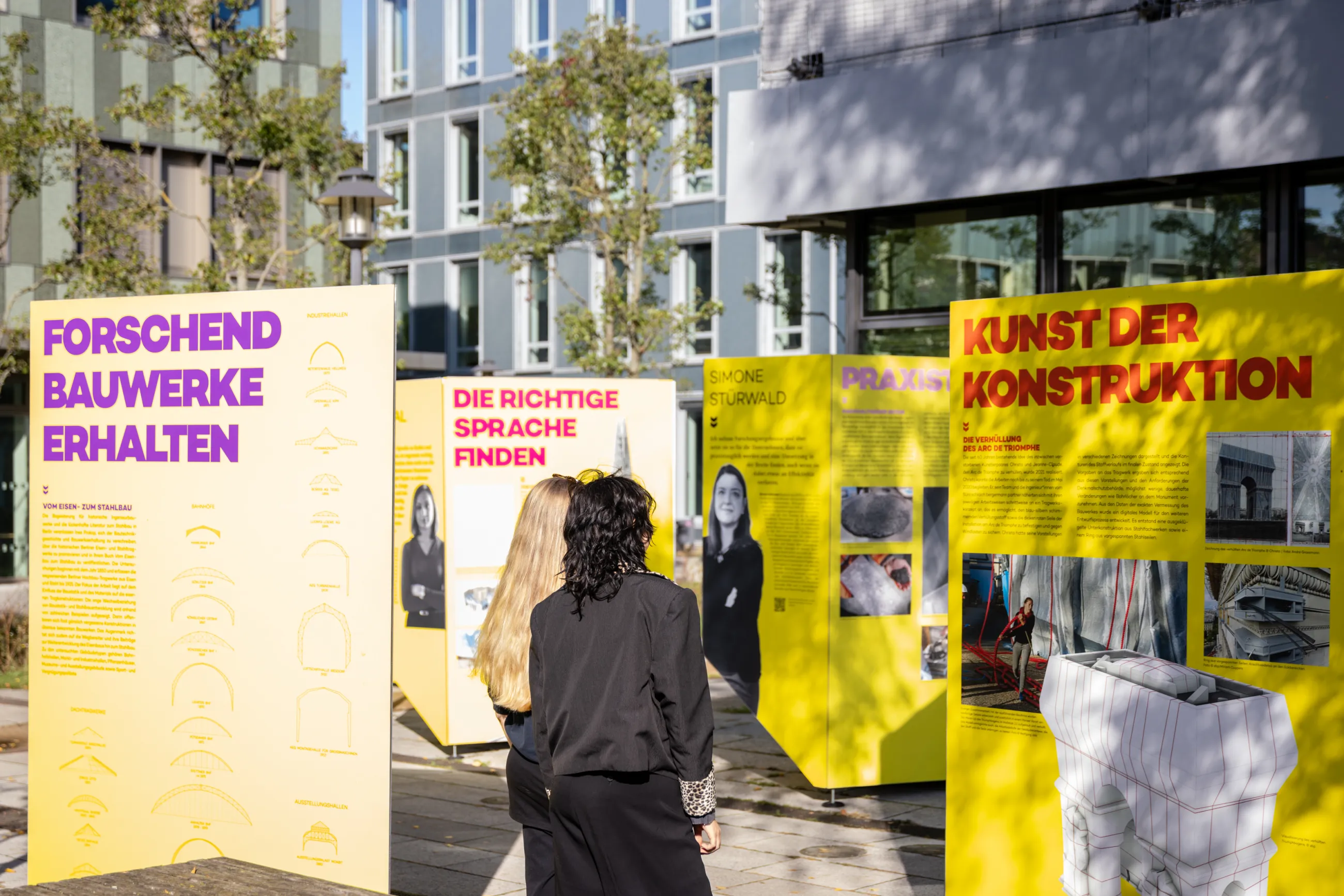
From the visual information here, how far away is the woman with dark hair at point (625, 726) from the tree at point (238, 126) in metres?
12.7

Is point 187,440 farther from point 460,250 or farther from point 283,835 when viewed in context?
point 460,250

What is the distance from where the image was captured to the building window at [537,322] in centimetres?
3338

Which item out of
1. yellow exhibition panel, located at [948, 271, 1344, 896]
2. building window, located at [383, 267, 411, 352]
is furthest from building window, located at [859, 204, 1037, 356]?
building window, located at [383, 267, 411, 352]

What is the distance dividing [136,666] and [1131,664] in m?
3.95

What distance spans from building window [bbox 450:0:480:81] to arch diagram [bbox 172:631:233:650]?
3041 centimetres

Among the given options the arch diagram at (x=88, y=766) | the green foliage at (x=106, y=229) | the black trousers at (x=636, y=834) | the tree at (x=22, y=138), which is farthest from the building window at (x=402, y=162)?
the black trousers at (x=636, y=834)

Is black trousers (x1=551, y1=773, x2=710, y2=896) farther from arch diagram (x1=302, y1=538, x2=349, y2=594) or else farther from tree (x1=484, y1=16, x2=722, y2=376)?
tree (x1=484, y1=16, x2=722, y2=376)

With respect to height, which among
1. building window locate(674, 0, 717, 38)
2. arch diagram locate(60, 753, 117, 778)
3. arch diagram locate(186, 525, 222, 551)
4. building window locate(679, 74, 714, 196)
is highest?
building window locate(674, 0, 717, 38)

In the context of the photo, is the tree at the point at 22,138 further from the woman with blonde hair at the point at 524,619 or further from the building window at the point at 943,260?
the woman with blonde hair at the point at 524,619

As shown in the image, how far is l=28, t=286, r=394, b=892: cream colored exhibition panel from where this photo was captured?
560 cm

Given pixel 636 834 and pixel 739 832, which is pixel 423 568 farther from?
pixel 636 834

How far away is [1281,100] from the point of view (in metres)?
9.78

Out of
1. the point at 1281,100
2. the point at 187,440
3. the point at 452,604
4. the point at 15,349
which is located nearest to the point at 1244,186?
the point at 1281,100

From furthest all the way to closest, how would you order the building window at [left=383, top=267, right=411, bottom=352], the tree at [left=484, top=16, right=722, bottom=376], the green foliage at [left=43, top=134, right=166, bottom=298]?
the building window at [left=383, top=267, right=411, bottom=352], the tree at [left=484, top=16, right=722, bottom=376], the green foliage at [left=43, top=134, right=166, bottom=298]
